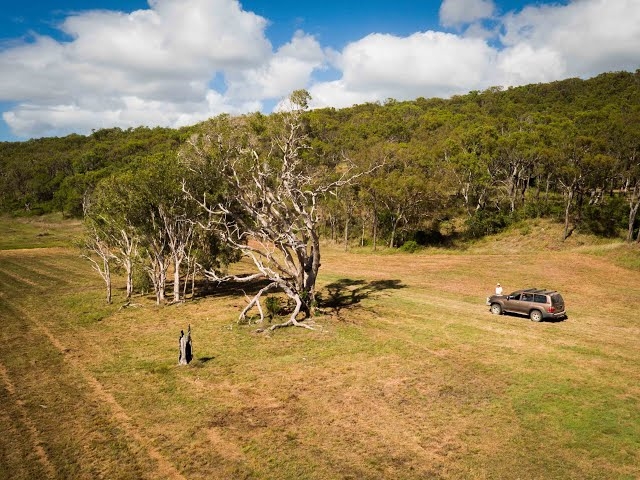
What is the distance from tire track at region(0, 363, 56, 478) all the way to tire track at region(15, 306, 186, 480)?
2208 millimetres

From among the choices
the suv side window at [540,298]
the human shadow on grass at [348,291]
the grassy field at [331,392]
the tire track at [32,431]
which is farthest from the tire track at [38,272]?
the suv side window at [540,298]

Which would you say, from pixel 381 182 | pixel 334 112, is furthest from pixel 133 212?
pixel 334 112

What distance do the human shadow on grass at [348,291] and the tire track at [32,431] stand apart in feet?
55.8

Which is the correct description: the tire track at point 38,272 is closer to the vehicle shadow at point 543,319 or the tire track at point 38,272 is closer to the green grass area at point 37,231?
the green grass area at point 37,231

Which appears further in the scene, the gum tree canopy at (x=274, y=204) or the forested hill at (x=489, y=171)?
the forested hill at (x=489, y=171)

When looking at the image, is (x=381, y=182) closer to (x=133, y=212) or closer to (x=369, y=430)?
(x=133, y=212)

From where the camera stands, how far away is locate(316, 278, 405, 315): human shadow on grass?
2972 cm

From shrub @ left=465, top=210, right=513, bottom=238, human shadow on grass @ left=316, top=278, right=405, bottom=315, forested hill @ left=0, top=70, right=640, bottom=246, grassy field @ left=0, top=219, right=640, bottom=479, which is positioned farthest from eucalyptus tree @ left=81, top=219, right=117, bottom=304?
shrub @ left=465, top=210, right=513, bottom=238

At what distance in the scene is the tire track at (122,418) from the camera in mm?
11647

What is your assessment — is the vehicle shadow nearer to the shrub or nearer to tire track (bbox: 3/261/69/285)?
the shrub

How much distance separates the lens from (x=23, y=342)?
74.5 feet

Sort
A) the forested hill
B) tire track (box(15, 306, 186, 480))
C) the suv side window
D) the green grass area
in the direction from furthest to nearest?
1. the green grass area
2. the forested hill
3. the suv side window
4. tire track (box(15, 306, 186, 480))

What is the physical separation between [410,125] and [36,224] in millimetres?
92285

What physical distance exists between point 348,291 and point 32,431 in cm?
2369
